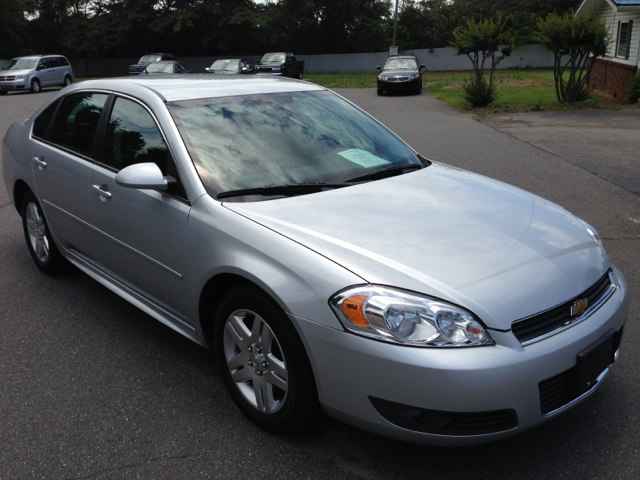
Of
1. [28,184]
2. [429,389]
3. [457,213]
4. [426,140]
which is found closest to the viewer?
[429,389]

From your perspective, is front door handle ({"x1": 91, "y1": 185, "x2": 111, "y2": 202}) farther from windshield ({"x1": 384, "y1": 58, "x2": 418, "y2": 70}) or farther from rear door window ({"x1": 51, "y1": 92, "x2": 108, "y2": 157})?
windshield ({"x1": 384, "y1": 58, "x2": 418, "y2": 70})

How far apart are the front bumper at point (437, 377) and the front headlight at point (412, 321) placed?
1.5 inches

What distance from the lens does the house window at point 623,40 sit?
21.8 metres

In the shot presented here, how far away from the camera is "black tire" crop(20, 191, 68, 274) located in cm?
467

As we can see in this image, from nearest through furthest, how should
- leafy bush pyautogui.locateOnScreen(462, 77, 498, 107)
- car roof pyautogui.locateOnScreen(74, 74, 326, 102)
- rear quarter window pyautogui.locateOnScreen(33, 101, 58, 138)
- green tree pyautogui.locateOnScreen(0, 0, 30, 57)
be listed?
car roof pyautogui.locateOnScreen(74, 74, 326, 102)
rear quarter window pyautogui.locateOnScreen(33, 101, 58, 138)
leafy bush pyautogui.locateOnScreen(462, 77, 498, 107)
green tree pyautogui.locateOnScreen(0, 0, 30, 57)

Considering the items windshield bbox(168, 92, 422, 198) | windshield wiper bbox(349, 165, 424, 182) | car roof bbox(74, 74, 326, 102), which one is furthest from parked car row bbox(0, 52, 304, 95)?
windshield wiper bbox(349, 165, 424, 182)

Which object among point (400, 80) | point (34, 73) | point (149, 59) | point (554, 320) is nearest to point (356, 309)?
point (554, 320)

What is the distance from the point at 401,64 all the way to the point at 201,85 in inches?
945

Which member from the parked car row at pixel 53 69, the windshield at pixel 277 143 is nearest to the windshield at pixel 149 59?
the parked car row at pixel 53 69

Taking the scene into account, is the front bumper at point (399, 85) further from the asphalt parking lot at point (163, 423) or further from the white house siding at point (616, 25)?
the asphalt parking lot at point (163, 423)

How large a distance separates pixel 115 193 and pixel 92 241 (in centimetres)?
53

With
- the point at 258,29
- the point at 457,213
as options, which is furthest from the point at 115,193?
the point at 258,29

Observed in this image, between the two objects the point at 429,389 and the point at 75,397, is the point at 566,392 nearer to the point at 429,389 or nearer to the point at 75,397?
the point at 429,389

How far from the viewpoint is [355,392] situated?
233cm
